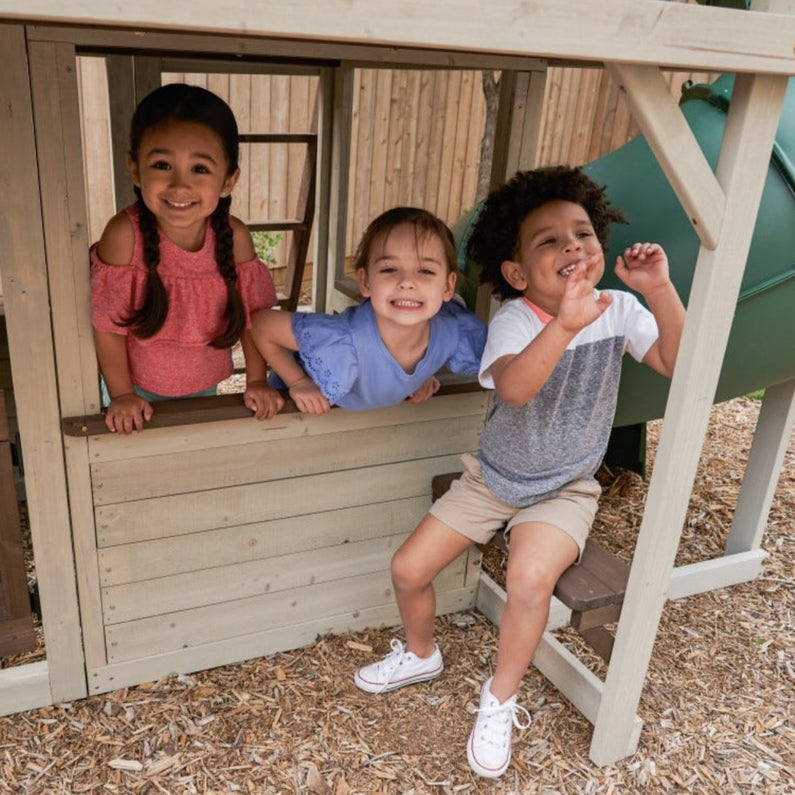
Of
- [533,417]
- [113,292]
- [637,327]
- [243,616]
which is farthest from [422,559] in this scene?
[113,292]

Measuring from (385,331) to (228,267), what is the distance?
0.46 meters

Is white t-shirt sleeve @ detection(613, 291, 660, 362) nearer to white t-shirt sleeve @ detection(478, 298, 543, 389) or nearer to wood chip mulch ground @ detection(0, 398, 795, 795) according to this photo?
white t-shirt sleeve @ detection(478, 298, 543, 389)

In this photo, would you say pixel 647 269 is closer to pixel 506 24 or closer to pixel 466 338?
pixel 466 338

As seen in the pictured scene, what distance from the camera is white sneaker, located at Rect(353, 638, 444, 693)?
262 centimetres

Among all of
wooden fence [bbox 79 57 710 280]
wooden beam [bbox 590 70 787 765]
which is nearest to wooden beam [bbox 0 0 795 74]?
wooden beam [bbox 590 70 787 765]

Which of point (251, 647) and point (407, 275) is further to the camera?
point (251, 647)

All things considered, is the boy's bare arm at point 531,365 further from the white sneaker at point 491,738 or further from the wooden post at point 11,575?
the wooden post at point 11,575

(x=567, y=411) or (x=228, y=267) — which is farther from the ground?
(x=228, y=267)

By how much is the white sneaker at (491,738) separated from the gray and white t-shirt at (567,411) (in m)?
0.58

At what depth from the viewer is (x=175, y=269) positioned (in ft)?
7.22

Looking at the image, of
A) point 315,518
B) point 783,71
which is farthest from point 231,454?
point 783,71

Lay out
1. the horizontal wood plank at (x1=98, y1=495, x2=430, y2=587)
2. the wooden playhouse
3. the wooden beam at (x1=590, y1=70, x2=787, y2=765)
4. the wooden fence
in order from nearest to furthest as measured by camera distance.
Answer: the wooden playhouse
the wooden beam at (x1=590, y1=70, x2=787, y2=765)
the horizontal wood plank at (x1=98, y1=495, x2=430, y2=587)
the wooden fence

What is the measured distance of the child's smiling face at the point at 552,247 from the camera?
2242mm

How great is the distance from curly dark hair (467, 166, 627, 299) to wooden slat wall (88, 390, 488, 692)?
17.5 inches
